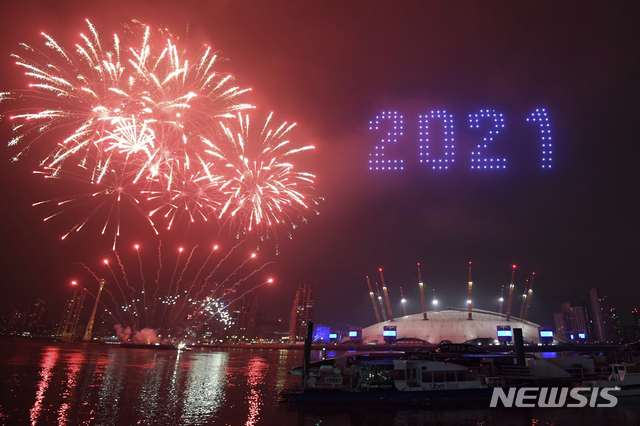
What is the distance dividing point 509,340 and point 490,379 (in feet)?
361

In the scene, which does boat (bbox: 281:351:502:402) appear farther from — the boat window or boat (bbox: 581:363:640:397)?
boat (bbox: 581:363:640:397)

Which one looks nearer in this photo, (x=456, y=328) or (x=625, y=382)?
(x=625, y=382)

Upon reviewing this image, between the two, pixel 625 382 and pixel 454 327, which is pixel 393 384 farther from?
pixel 454 327

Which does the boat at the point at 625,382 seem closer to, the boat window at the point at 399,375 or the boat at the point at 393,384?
the boat at the point at 393,384

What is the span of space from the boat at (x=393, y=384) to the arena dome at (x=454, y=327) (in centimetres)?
10941

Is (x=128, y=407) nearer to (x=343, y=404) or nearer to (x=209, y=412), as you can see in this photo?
(x=209, y=412)

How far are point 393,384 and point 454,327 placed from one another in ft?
399

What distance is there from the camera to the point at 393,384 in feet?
110

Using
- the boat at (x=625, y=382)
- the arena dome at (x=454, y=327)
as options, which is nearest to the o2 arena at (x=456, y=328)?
the arena dome at (x=454, y=327)

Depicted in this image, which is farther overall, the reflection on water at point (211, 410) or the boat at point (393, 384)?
the boat at point (393, 384)

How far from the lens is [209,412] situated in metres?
25.8

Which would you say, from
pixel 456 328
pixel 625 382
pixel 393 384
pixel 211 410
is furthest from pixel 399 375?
pixel 456 328

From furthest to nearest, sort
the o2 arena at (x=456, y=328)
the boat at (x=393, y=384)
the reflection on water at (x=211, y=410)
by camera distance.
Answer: the o2 arena at (x=456, y=328) < the boat at (x=393, y=384) < the reflection on water at (x=211, y=410)

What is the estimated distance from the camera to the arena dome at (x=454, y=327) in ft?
448
